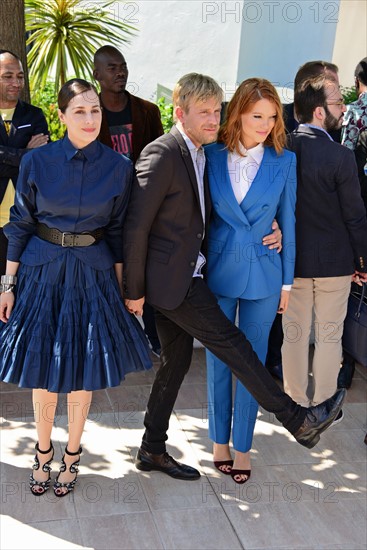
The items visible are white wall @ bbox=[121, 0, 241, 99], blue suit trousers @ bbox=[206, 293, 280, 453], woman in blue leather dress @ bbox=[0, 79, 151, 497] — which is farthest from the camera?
white wall @ bbox=[121, 0, 241, 99]

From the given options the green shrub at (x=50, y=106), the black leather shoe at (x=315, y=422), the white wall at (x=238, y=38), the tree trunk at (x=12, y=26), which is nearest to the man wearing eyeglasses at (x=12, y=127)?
the tree trunk at (x=12, y=26)

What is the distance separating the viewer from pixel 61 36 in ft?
27.1

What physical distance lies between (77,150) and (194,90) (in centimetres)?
60

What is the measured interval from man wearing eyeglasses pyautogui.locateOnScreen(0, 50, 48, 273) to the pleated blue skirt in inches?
49.3

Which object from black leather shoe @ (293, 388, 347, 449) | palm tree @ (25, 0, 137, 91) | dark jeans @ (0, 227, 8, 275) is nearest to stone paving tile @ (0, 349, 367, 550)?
black leather shoe @ (293, 388, 347, 449)

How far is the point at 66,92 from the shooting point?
3.68 metres

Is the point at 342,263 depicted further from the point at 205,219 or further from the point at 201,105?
the point at 201,105

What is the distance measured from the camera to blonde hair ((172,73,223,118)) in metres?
3.72

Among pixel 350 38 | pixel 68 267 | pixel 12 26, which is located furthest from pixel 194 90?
pixel 350 38

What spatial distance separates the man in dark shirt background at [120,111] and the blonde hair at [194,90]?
161cm

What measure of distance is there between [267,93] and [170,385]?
151 cm

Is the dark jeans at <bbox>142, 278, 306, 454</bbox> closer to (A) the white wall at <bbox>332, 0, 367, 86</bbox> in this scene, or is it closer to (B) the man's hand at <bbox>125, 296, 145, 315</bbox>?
(B) the man's hand at <bbox>125, 296, 145, 315</bbox>

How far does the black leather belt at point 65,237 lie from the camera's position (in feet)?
12.1

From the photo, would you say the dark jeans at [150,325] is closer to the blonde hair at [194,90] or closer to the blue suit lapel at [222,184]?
the blue suit lapel at [222,184]
